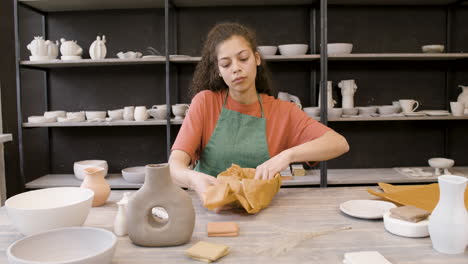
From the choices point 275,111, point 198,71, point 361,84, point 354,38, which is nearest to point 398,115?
point 361,84

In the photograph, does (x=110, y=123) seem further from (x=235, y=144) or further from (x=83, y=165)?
(x=235, y=144)

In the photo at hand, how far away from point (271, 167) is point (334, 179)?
1.58 meters

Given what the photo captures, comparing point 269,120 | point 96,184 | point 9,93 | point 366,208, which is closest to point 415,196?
point 366,208

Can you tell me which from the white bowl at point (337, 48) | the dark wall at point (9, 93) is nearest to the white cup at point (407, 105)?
the white bowl at point (337, 48)

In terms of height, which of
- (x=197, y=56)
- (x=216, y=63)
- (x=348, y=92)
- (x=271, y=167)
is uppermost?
(x=197, y=56)

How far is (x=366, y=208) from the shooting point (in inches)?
52.1

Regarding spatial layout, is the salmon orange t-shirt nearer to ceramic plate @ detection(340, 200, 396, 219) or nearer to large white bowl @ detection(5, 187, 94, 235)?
ceramic plate @ detection(340, 200, 396, 219)

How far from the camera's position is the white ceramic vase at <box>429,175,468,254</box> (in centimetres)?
96

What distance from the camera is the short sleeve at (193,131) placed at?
180cm

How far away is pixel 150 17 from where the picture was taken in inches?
129

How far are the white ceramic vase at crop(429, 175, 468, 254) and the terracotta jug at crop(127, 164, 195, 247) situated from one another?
24.5 inches

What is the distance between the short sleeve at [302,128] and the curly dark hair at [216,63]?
0.22 metres

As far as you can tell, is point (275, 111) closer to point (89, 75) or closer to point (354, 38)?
point (354, 38)

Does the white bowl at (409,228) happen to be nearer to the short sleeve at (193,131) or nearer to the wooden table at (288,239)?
the wooden table at (288,239)
